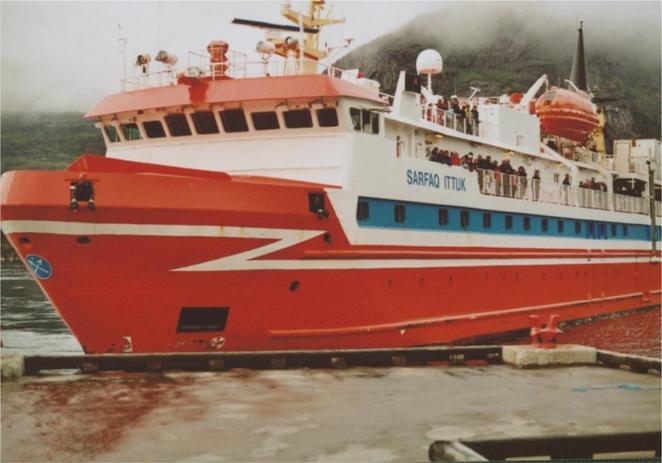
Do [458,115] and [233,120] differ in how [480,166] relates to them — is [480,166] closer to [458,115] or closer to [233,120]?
[458,115]

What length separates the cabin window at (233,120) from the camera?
53.6ft

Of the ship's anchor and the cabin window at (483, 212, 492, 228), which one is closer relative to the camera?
the ship's anchor

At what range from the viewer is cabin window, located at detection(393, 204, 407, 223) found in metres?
17.3

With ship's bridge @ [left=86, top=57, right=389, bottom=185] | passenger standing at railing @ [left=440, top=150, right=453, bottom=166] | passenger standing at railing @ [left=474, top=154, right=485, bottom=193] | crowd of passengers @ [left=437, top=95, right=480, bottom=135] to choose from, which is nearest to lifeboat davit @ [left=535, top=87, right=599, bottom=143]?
crowd of passengers @ [left=437, top=95, right=480, bottom=135]

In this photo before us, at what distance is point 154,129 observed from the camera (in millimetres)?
17266

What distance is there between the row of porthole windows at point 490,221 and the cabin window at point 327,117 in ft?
5.32

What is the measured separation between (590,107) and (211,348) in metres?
20.7

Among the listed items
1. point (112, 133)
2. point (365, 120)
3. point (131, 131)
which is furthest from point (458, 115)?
point (112, 133)

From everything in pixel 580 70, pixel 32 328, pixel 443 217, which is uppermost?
pixel 580 70

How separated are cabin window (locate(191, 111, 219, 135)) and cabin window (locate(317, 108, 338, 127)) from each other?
6.84 ft

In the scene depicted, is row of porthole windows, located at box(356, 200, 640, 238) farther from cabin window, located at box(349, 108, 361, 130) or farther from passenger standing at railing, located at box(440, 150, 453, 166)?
cabin window, located at box(349, 108, 361, 130)

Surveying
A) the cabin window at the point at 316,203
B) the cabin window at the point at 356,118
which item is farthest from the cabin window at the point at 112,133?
the cabin window at the point at 316,203

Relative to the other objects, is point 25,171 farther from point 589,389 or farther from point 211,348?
point 589,389

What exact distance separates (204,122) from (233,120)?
2.17 ft
